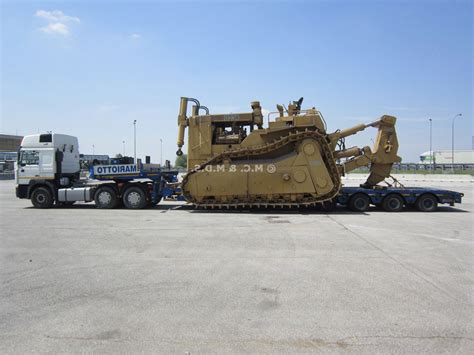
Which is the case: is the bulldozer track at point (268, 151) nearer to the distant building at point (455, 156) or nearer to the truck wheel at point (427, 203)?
the truck wheel at point (427, 203)

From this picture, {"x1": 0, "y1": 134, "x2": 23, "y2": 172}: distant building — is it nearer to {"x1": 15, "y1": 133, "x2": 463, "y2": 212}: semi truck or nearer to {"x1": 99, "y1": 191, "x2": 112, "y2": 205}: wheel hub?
{"x1": 15, "y1": 133, "x2": 463, "y2": 212}: semi truck

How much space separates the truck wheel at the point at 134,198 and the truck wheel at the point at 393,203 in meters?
9.94

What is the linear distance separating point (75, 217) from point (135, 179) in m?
3.12

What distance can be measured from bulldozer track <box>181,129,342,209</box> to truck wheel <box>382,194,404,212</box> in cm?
214

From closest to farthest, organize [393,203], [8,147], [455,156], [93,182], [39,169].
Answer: [393,203], [39,169], [93,182], [8,147], [455,156]

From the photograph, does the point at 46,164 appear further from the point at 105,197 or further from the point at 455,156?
the point at 455,156

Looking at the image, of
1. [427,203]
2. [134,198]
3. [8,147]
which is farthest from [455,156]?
[8,147]

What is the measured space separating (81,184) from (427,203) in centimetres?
1493

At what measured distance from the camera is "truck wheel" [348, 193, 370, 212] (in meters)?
13.5

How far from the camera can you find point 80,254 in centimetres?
702

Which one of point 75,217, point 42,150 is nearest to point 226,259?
point 75,217

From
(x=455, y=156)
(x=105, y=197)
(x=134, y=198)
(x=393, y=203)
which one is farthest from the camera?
(x=455, y=156)

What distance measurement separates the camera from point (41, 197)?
14930 millimetres

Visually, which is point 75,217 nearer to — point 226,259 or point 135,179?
point 135,179
